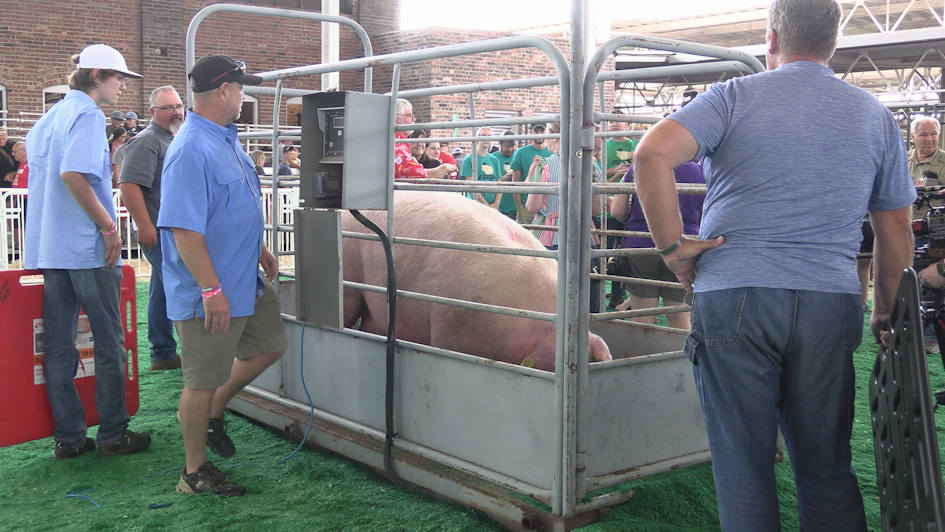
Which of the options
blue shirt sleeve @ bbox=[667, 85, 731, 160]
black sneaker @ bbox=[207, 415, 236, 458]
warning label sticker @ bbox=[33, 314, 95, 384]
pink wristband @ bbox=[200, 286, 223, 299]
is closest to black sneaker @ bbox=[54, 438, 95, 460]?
warning label sticker @ bbox=[33, 314, 95, 384]

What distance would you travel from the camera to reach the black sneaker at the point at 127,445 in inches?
163

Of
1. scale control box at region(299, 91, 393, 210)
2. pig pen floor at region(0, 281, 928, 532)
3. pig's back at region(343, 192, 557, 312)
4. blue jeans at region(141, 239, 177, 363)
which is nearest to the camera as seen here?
pig pen floor at region(0, 281, 928, 532)

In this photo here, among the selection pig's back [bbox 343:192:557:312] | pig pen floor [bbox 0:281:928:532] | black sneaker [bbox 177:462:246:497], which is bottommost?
pig pen floor [bbox 0:281:928:532]

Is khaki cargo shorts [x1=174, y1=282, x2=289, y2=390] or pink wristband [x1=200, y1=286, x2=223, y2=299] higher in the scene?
pink wristband [x1=200, y1=286, x2=223, y2=299]

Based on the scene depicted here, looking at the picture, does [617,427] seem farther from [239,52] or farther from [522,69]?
[239,52]

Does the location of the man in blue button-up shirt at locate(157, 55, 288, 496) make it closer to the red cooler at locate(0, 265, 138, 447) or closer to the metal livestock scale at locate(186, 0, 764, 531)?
the metal livestock scale at locate(186, 0, 764, 531)

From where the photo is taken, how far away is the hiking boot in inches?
235

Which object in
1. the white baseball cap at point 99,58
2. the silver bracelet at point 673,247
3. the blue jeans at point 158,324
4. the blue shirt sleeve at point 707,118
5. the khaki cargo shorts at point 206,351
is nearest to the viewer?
the blue shirt sleeve at point 707,118

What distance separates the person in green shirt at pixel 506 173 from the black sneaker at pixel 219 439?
4.37 m

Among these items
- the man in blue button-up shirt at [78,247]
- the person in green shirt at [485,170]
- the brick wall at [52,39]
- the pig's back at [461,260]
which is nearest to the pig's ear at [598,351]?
the pig's back at [461,260]

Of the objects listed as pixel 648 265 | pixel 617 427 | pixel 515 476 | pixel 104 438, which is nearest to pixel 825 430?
pixel 617 427

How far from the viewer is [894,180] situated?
7.77 feet

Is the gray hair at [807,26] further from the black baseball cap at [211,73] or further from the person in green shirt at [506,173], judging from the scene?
the person in green shirt at [506,173]

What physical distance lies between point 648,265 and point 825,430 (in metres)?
2.88
